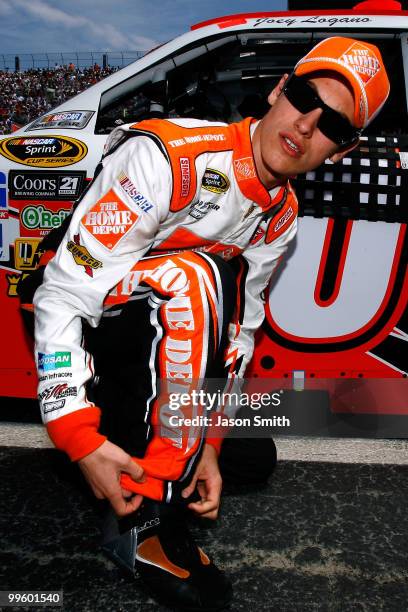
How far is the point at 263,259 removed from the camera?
169 cm

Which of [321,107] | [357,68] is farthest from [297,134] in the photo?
[357,68]

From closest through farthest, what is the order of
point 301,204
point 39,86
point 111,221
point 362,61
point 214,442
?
point 111,221 < point 362,61 < point 214,442 < point 301,204 < point 39,86

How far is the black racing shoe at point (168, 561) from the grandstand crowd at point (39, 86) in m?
29.9

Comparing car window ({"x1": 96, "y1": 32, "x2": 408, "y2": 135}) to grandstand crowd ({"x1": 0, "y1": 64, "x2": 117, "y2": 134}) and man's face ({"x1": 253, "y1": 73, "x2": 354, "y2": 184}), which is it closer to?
man's face ({"x1": 253, "y1": 73, "x2": 354, "y2": 184})

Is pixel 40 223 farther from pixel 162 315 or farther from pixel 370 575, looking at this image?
pixel 370 575

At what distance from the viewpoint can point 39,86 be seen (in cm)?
3353

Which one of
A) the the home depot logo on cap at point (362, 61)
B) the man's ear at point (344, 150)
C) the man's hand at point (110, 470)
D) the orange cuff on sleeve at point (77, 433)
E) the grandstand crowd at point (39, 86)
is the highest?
the grandstand crowd at point (39, 86)

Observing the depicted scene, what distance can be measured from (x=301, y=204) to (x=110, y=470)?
1.18 m

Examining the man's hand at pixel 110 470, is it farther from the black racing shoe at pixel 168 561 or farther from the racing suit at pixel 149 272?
the black racing shoe at pixel 168 561

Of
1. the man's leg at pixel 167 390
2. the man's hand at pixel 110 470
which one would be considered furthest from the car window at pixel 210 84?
the man's hand at pixel 110 470

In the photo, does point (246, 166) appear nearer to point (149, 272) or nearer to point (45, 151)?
point (149, 272)

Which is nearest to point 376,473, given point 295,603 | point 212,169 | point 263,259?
point 295,603

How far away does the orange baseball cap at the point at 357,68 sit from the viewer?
1.31 m

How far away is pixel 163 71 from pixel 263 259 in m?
0.89
